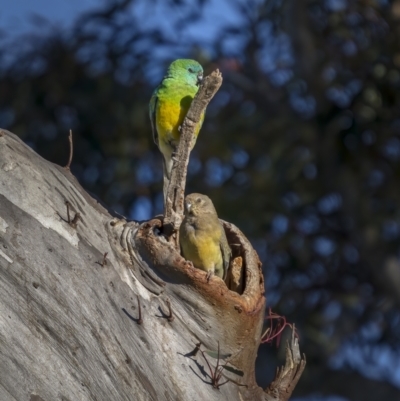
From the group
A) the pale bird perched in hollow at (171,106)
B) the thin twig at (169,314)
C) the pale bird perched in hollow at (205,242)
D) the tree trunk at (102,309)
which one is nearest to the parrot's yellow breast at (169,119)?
the pale bird perched in hollow at (171,106)

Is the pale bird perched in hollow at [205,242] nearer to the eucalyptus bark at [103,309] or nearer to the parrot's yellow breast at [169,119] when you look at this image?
the eucalyptus bark at [103,309]

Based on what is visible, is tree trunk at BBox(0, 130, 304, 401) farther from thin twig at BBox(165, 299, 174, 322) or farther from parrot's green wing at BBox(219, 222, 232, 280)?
parrot's green wing at BBox(219, 222, 232, 280)

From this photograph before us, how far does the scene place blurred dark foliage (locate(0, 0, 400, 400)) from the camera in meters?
8.11

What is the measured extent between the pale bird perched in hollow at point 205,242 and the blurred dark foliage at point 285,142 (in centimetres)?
354

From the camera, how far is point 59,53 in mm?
8367

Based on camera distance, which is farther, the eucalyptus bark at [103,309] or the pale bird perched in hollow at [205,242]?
the pale bird perched in hollow at [205,242]

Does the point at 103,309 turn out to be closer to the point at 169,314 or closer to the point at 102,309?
the point at 102,309

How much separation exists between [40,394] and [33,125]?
5036 mm

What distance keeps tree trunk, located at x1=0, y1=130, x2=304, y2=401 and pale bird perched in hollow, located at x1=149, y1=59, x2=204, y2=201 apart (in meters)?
1.08

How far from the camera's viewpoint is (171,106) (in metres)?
5.05

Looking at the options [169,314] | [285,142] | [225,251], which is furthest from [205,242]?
[285,142]

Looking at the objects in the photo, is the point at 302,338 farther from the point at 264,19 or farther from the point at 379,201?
the point at 264,19

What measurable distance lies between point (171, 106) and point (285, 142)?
3570 millimetres

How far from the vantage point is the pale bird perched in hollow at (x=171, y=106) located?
501 cm
